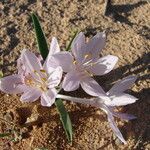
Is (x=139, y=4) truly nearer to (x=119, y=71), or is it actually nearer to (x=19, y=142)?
(x=119, y=71)

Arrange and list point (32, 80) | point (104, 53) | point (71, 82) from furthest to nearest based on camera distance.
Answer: point (104, 53)
point (32, 80)
point (71, 82)

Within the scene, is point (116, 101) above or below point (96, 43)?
below

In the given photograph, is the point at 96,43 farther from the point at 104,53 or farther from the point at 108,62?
the point at 104,53

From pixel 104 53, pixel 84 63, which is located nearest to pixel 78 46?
pixel 84 63

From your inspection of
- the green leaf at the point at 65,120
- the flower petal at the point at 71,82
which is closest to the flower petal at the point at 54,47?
the flower petal at the point at 71,82

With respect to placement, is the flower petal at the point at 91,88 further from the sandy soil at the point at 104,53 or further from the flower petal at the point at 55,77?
the sandy soil at the point at 104,53

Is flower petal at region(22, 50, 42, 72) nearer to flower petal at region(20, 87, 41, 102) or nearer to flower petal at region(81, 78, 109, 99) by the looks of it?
flower petal at region(20, 87, 41, 102)

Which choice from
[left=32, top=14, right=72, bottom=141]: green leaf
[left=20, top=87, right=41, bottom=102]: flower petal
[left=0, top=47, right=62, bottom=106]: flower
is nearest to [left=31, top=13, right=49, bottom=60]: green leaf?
[left=32, top=14, right=72, bottom=141]: green leaf
